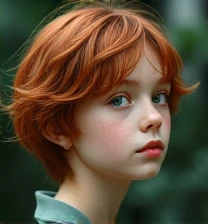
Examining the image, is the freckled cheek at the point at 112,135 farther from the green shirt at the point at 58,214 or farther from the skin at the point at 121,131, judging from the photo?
the green shirt at the point at 58,214

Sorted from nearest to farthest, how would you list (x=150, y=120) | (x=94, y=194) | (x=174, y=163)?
1. (x=150, y=120)
2. (x=94, y=194)
3. (x=174, y=163)

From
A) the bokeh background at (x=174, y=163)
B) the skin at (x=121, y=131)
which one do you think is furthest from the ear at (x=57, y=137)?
the bokeh background at (x=174, y=163)

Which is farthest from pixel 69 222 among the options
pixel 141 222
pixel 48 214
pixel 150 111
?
pixel 141 222

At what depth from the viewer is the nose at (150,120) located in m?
Answer: 1.67

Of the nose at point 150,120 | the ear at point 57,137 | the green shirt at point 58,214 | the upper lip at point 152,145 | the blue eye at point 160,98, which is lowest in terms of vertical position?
the green shirt at point 58,214

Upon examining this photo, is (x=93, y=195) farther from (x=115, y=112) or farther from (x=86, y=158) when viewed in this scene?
(x=115, y=112)

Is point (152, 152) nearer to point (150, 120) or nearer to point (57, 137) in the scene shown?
point (150, 120)

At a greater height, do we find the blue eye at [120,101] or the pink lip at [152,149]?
the blue eye at [120,101]

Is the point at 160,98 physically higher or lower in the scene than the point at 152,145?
higher

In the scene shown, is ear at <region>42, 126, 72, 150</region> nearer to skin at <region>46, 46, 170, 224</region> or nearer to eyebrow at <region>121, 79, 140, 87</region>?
skin at <region>46, 46, 170, 224</region>

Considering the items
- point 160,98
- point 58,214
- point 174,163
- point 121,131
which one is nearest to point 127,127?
point 121,131

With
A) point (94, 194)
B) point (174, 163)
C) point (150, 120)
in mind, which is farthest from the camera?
point (174, 163)

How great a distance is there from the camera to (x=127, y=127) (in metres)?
1.69

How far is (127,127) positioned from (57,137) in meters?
0.19
